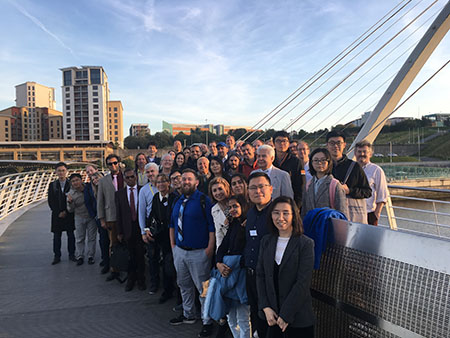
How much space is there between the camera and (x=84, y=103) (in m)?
106

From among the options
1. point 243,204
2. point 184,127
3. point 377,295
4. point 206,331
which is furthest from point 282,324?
point 184,127

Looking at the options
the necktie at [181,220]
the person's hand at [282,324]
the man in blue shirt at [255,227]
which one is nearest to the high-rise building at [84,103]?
the necktie at [181,220]

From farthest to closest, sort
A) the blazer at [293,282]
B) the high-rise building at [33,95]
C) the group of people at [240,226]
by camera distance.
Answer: the high-rise building at [33,95], the group of people at [240,226], the blazer at [293,282]

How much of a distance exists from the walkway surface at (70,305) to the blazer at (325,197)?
5.90 ft

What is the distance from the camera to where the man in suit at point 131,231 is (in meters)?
4.79

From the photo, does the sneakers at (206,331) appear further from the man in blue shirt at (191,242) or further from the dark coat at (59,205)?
the dark coat at (59,205)

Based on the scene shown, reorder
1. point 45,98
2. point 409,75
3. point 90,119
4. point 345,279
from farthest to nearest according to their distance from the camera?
point 45,98 → point 90,119 → point 409,75 → point 345,279

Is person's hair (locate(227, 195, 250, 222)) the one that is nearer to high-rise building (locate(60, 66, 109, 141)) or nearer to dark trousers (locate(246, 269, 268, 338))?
dark trousers (locate(246, 269, 268, 338))

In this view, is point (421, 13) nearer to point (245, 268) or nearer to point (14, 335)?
point (245, 268)

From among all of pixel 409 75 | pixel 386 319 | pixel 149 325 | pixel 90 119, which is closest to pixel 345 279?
pixel 386 319

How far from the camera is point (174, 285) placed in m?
4.66

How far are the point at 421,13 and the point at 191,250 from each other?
898cm

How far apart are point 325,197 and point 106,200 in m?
3.66

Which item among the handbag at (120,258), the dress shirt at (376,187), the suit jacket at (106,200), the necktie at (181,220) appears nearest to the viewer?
the necktie at (181,220)
